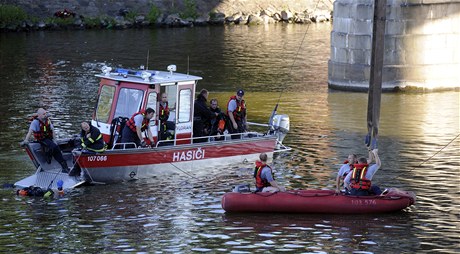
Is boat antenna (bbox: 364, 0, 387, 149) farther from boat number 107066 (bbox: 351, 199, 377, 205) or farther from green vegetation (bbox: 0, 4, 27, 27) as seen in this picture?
green vegetation (bbox: 0, 4, 27, 27)

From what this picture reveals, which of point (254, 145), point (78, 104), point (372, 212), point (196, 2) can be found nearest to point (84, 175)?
point (254, 145)

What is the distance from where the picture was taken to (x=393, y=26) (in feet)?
137

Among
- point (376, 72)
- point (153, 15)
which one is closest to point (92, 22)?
point (153, 15)

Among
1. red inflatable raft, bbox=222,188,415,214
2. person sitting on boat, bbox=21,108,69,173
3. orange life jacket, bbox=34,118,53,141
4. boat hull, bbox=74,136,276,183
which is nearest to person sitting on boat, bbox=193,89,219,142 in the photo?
boat hull, bbox=74,136,276,183

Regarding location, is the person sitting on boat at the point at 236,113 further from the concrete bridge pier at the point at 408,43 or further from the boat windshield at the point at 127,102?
the concrete bridge pier at the point at 408,43

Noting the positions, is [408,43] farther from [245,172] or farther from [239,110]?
[245,172]

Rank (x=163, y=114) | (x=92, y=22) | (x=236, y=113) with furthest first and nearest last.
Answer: (x=92, y=22) → (x=236, y=113) → (x=163, y=114)

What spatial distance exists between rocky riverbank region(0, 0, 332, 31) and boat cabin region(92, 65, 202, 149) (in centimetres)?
3918

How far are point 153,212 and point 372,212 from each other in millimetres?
4842

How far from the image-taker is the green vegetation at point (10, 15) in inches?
2542

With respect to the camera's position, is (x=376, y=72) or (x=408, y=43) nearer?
(x=376, y=72)

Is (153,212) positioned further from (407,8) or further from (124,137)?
(407,8)

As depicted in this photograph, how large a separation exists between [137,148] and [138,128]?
48cm

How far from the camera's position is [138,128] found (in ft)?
83.4
